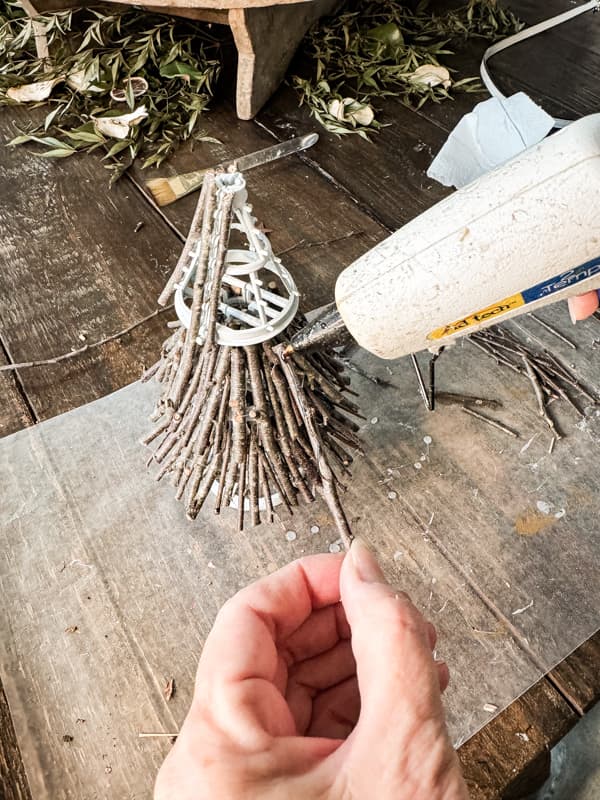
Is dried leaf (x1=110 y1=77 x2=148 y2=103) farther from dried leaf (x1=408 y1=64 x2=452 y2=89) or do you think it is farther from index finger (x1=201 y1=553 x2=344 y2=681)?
index finger (x1=201 y1=553 x2=344 y2=681)

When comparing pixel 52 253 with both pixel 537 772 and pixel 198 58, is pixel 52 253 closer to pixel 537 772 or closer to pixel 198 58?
pixel 198 58

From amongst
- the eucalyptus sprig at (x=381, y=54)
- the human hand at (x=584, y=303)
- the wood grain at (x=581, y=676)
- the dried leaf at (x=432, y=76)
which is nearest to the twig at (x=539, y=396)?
the human hand at (x=584, y=303)

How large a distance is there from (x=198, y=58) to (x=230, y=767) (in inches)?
65.3

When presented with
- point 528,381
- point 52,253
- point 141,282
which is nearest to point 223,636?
point 528,381

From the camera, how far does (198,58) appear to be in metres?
1.66

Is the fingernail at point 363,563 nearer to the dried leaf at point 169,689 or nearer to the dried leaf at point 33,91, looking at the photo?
the dried leaf at point 169,689

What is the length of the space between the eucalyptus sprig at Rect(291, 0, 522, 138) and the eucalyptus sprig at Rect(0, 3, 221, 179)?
0.90 ft

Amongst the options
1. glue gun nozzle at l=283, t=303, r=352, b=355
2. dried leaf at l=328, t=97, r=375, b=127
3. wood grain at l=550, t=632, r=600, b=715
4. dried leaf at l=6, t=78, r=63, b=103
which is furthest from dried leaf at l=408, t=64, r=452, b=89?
wood grain at l=550, t=632, r=600, b=715

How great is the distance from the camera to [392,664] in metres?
0.47

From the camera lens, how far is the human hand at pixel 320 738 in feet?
1.44

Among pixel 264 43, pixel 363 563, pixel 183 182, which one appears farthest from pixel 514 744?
pixel 264 43

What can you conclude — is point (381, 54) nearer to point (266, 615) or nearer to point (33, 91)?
point (33, 91)

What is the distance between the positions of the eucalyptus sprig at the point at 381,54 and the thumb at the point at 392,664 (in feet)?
4.10

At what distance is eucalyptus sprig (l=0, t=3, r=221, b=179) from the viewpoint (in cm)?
148
